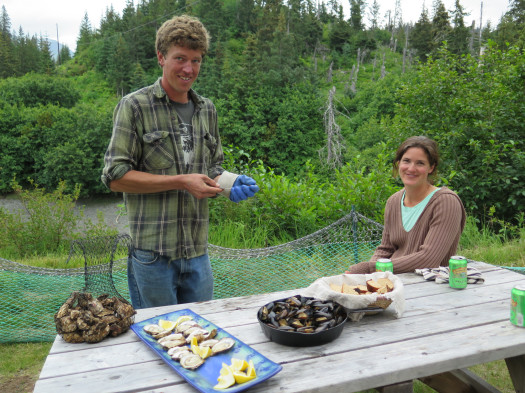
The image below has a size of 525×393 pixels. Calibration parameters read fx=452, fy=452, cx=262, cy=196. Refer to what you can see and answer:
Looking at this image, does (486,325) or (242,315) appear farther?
(242,315)

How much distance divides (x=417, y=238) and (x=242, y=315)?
3.59ft

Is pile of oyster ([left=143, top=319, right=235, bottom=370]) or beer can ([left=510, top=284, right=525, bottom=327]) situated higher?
beer can ([left=510, top=284, right=525, bottom=327])

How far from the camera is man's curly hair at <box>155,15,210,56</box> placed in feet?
6.27

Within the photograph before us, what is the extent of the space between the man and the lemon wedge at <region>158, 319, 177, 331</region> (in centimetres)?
45

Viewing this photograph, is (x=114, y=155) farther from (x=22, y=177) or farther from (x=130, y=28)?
(x=130, y=28)

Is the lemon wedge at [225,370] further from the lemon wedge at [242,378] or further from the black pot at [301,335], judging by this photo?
the black pot at [301,335]

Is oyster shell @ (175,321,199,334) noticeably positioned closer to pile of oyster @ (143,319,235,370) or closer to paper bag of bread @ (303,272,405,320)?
pile of oyster @ (143,319,235,370)

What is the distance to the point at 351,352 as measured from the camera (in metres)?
1.36

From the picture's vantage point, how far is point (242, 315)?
5.50 ft

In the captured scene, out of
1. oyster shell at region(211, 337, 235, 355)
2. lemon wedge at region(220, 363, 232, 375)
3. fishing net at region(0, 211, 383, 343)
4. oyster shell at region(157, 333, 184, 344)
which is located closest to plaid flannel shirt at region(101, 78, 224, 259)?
oyster shell at region(157, 333, 184, 344)

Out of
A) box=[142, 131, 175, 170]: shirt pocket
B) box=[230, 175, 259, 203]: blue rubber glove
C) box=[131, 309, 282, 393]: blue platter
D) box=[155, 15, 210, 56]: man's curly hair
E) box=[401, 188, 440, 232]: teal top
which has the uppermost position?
box=[155, 15, 210, 56]: man's curly hair

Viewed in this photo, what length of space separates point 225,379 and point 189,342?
0.86 feet

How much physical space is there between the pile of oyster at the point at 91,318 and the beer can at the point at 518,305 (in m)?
1.29

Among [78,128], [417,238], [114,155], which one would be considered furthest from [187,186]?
[78,128]
